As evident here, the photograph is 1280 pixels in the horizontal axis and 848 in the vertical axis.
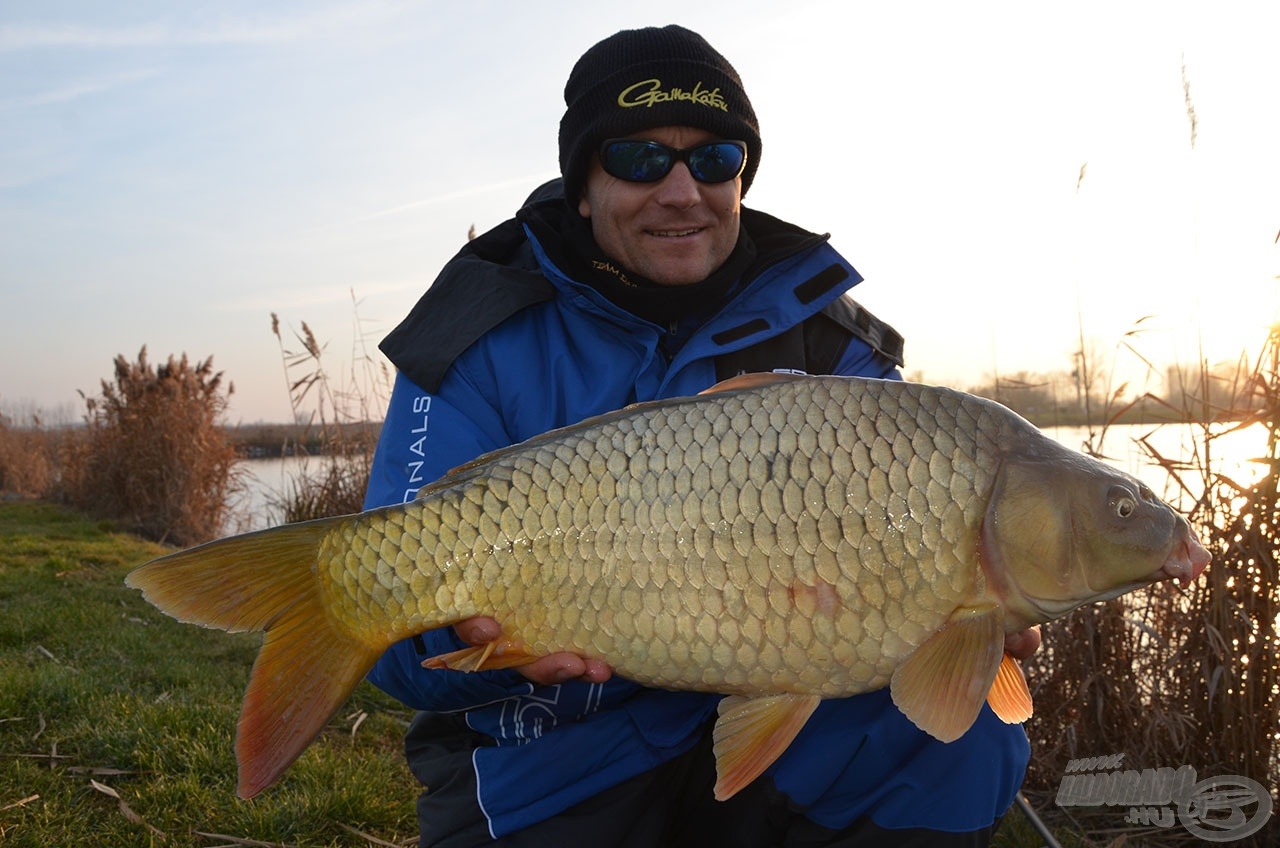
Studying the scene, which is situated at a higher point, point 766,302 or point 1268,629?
point 766,302

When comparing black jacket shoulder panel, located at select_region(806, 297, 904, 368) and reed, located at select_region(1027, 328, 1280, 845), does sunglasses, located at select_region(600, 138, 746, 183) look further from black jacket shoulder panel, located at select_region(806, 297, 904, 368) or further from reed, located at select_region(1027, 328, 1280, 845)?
reed, located at select_region(1027, 328, 1280, 845)

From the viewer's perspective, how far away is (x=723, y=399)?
151cm

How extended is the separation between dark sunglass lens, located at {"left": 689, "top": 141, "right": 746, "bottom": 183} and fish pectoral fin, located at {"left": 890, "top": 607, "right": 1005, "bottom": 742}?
1.08 meters

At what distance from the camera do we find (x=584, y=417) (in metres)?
1.92

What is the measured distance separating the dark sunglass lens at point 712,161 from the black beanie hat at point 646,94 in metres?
0.07

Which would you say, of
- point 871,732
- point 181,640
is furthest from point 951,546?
point 181,640

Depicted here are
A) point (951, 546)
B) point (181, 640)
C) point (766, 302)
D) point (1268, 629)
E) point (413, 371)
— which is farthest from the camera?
point (181, 640)

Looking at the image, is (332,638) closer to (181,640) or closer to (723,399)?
(723,399)

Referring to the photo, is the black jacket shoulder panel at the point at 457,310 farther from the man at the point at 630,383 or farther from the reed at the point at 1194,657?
the reed at the point at 1194,657

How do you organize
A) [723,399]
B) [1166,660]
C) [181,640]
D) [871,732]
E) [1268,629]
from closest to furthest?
[723,399]
[871,732]
[1268,629]
[1166,660]
[181,640]

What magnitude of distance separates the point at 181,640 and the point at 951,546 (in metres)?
3.49

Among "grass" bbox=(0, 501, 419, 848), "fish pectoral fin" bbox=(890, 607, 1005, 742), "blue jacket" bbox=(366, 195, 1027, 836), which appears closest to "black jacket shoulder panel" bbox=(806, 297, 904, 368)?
"blue jacket" bbox=(366, 195, 1027, 836)

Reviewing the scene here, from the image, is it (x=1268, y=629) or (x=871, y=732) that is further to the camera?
(x=1268, y=629)

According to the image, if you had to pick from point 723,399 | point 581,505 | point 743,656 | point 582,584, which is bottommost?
point 743,656
